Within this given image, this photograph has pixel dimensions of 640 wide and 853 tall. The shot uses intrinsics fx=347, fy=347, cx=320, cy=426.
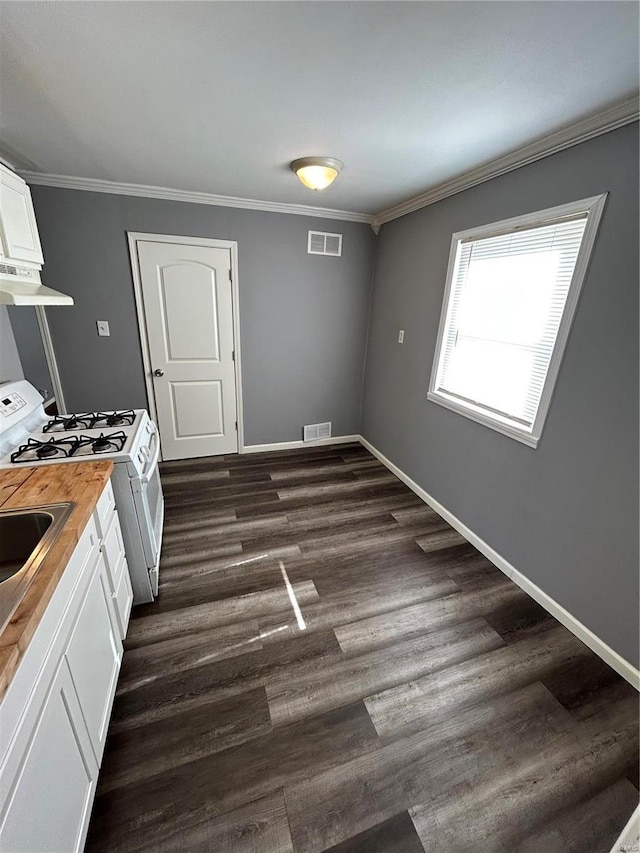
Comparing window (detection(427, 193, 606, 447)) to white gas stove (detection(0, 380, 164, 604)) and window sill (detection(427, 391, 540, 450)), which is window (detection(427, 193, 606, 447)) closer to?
window sill (detection(427, 391, 540, 450))

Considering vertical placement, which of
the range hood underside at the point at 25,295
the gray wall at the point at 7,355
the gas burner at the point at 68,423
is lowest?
the gas burner at the point at 68,423

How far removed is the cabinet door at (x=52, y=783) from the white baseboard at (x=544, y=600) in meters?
2.22

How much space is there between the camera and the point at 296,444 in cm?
402

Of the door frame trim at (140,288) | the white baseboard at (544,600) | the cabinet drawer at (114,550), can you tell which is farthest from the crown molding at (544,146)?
the cabinet drawer at (114,550)

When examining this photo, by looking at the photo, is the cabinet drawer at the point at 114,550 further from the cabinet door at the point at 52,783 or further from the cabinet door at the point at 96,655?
the cabinet door at the point at 52,783

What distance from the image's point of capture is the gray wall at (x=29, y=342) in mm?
4012

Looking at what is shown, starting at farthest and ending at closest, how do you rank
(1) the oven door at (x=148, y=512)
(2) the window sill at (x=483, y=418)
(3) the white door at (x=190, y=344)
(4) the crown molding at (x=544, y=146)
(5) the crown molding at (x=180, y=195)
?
(3) the white door at (x=190, y=344)
(5) the crown molding at (x=180, y=195)
(2) the window sill at (x=483, y=418)
(1) the oven door at (x=148, y=512)
(4) the crown molding at (x=544, y=146)

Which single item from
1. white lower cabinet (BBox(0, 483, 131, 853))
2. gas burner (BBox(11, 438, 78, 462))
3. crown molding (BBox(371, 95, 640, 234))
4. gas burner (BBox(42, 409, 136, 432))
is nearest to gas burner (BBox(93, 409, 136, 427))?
gas burner (BBox(42, 409, 136, 432))

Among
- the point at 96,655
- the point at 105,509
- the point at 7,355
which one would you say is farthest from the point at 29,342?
the point at 96,655

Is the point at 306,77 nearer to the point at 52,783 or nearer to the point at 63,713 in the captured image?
the point at 63,713

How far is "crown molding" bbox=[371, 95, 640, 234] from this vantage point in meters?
1.48

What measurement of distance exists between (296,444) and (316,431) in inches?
10.9

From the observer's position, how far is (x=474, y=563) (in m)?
2.35

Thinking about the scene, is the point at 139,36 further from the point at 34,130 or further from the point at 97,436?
the point at 97,436
